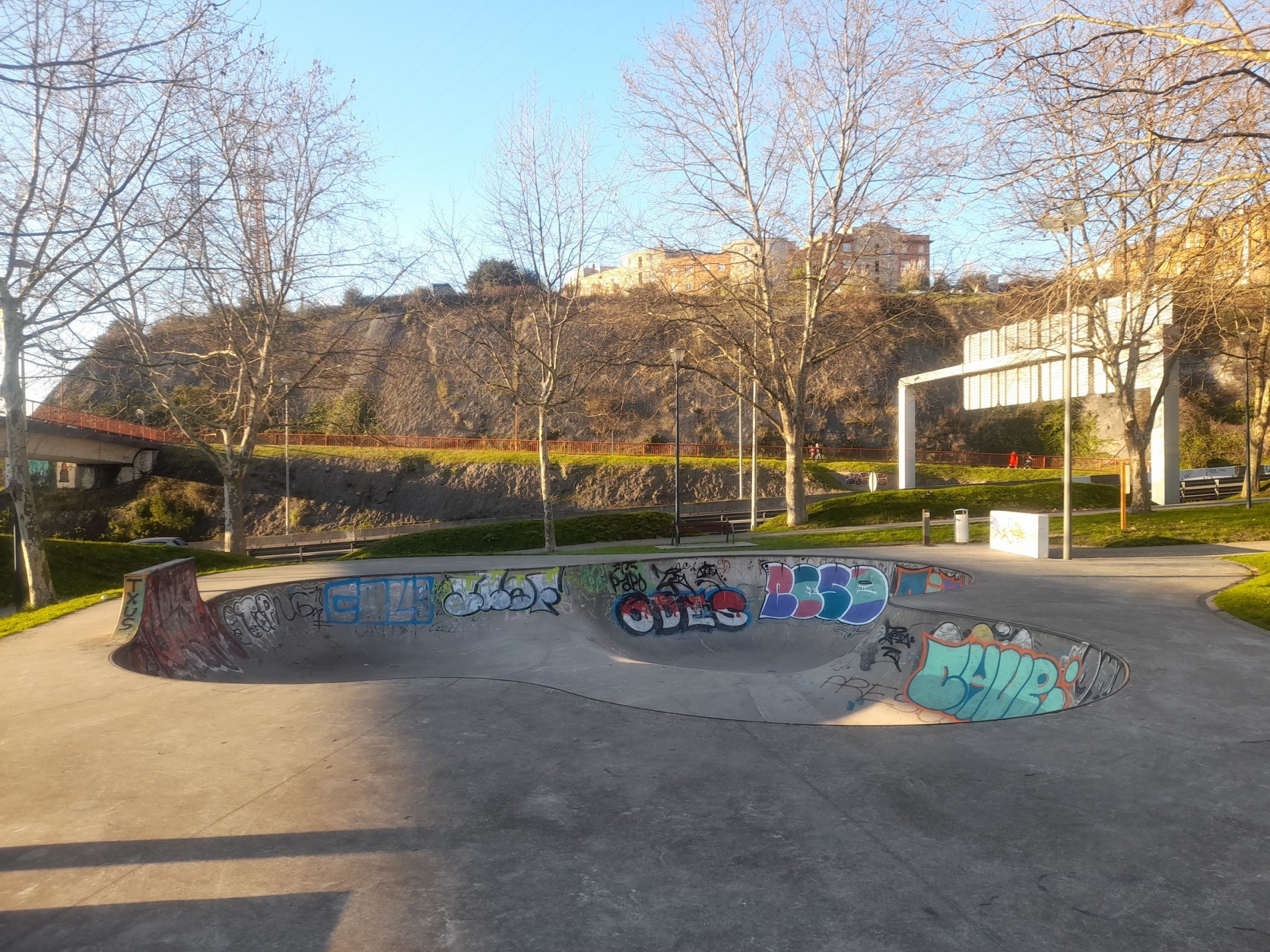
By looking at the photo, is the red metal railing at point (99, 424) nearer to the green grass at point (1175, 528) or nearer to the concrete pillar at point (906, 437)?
the concrete pillar at point (906, 437)

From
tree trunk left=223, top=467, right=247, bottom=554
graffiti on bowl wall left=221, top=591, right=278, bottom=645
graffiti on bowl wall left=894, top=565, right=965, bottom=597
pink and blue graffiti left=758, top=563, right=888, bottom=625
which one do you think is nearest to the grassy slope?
tree trunk left=223, top=467, right=247, bottom=554

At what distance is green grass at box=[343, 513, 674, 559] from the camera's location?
76.2 ft

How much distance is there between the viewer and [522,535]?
2502 centimetres

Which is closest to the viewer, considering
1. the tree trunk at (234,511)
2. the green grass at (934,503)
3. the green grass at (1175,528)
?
the green grass at (1175,528)

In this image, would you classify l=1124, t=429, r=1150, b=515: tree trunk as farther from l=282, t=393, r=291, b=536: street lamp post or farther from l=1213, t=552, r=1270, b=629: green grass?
l=282, t=393, r=291, b=536: street lamp post

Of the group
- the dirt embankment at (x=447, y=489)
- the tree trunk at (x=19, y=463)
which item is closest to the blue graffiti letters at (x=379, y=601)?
the tree trunk at (x=19, y=463)

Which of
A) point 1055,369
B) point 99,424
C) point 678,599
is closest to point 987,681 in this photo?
point 678,599

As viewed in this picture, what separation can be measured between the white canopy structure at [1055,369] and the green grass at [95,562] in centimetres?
2055

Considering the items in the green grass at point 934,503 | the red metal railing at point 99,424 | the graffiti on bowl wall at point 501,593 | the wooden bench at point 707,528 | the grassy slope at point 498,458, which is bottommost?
the graffiti on bowl wall at point 501,593

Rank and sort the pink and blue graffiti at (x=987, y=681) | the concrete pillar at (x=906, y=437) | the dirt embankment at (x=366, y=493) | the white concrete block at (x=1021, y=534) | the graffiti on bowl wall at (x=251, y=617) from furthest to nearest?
the dirt embankment at (x=366, y=493), the concrete pillar at (x=906, y=437), the white concrete block at (x=1021, y=534), the graffiti on bowl wall at (x=251, y=617), the pink and blue graffiti at (x=987, y=681)

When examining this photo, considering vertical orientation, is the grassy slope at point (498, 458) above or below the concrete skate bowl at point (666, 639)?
above

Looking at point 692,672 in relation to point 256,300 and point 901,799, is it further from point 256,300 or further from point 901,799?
point 256,300

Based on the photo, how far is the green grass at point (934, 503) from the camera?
25719mm

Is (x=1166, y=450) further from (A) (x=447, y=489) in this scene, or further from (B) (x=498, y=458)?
(A) (x=447, y=489)
